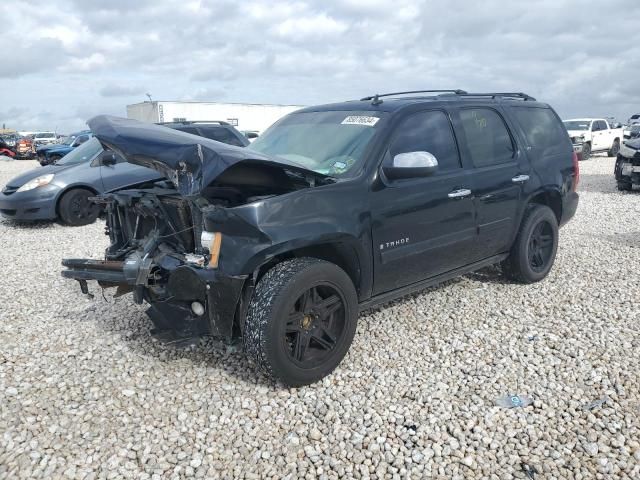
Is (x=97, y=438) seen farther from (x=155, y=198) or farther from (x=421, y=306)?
(x=421, y=306)

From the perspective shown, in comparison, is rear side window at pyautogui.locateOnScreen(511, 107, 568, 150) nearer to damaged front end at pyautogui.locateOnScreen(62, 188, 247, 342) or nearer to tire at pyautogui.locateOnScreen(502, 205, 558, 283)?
tire at pyautogui.locateOnScreen(502, 205, 558, 283)

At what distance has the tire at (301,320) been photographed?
3135mm

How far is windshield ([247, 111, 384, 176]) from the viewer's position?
12.7ft

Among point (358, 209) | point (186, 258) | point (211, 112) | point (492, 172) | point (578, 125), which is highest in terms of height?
point (211, 112)

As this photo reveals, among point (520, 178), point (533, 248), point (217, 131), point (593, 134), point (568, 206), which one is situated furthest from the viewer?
point (593, 134)

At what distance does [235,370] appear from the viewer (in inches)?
144

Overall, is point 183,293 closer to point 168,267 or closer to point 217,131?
point 168,267

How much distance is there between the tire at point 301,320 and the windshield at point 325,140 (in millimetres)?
841

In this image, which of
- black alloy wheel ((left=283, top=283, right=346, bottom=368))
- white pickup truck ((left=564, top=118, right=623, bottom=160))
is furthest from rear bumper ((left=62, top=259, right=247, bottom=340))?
white pickup truck ((left=564, top=118, right=623, bottom=160))

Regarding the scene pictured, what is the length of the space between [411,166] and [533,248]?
241 centimetres

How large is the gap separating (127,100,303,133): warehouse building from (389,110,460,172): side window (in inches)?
891

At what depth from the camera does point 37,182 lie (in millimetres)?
8898

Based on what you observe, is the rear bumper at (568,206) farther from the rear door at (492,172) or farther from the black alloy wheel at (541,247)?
the rear door at (492,172)

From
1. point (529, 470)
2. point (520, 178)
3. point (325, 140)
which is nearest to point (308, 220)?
Answer: point (325, 140)
